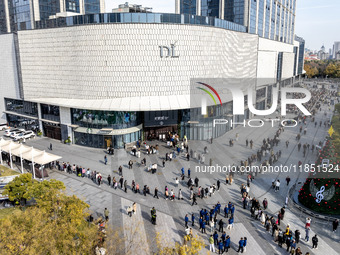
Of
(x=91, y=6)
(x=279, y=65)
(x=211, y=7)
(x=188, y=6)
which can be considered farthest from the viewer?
(x=279, y=65)

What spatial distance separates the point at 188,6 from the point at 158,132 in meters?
42.5

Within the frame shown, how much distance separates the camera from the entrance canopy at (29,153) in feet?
101

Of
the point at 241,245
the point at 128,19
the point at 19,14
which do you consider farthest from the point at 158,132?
the point at 19,14

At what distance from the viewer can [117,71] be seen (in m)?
38.9

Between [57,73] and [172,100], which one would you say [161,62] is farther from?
[57,73]

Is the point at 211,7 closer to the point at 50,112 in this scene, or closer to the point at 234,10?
the point at 234,10

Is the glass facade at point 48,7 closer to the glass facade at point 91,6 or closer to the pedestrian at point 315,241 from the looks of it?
the glass facade at point 91,6

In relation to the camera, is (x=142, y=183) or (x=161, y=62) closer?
(x=142, y=183)

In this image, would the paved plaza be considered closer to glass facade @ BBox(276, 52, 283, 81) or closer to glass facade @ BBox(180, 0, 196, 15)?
glass facade @ BBox(180, 0, 196, 15)

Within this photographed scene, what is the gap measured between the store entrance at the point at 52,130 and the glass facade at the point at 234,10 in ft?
150

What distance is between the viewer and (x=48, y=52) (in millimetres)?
42812

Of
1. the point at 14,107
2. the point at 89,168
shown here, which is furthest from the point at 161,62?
the point at 14,107

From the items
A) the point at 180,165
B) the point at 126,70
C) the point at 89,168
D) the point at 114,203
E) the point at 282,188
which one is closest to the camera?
the point at 114,203

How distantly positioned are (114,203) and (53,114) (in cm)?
2547
